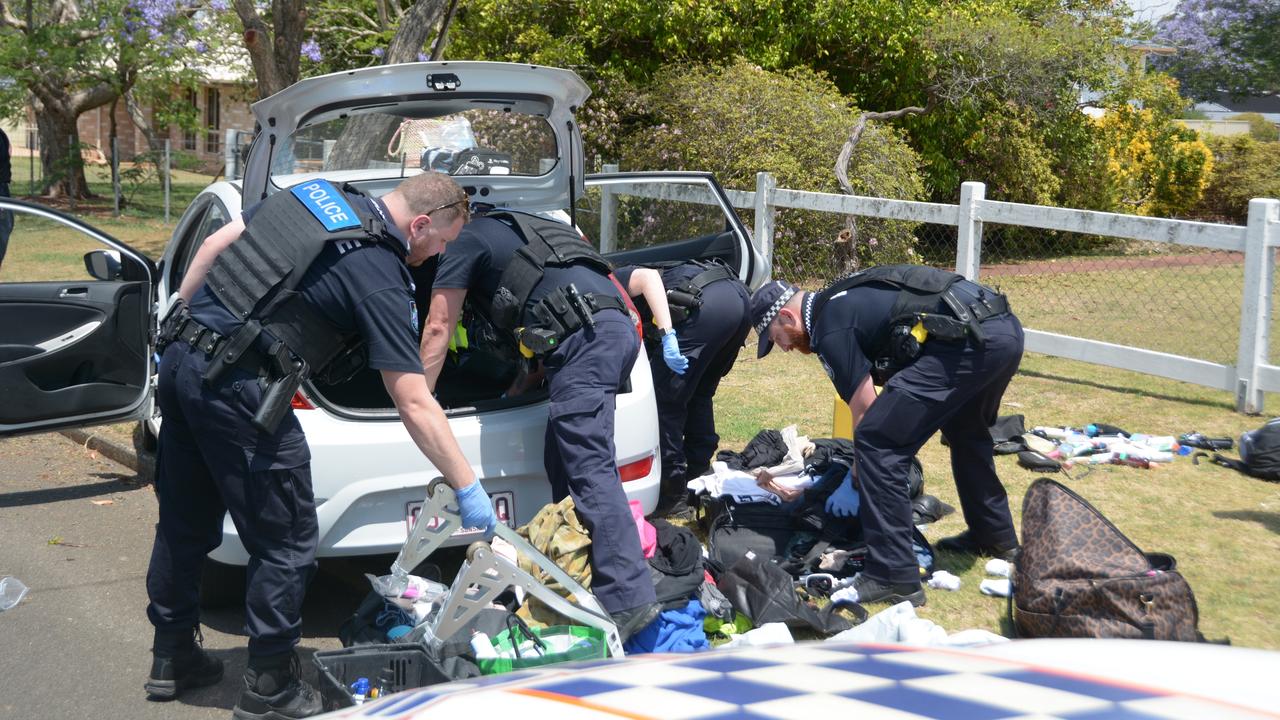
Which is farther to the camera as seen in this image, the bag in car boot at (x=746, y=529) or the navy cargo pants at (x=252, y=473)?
the bag in car boot at (x=746, y=529)

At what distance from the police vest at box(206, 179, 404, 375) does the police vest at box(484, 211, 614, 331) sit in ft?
2.73

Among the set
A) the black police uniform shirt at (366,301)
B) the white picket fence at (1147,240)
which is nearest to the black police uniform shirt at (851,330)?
the black police uniform shirt at (366,301)

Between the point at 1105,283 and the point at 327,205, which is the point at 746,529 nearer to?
the point at 327,205

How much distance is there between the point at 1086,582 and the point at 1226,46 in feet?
166

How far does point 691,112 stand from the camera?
13750 mm

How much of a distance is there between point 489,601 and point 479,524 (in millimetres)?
254

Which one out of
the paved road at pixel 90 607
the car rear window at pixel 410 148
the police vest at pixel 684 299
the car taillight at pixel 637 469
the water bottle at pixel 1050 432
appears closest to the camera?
the paved road at pixel 90 607

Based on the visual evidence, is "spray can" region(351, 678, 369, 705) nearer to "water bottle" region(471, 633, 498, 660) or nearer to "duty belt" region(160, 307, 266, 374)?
"water bottle" region(471, 633, 498, 660)

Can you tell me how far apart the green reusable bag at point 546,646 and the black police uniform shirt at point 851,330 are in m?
1.54

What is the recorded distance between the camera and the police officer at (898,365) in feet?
15.6

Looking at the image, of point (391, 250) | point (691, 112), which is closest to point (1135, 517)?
point (391, 250)

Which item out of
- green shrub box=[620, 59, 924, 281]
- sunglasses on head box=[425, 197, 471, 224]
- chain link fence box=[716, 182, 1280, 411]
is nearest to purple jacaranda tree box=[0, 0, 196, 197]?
green shrub box=[620, 59, 924, 281]

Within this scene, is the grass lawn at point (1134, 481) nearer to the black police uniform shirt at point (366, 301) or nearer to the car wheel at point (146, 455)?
the black police uniform shirt at point (366, 301)

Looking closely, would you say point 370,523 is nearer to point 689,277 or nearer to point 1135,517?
point 689,277
